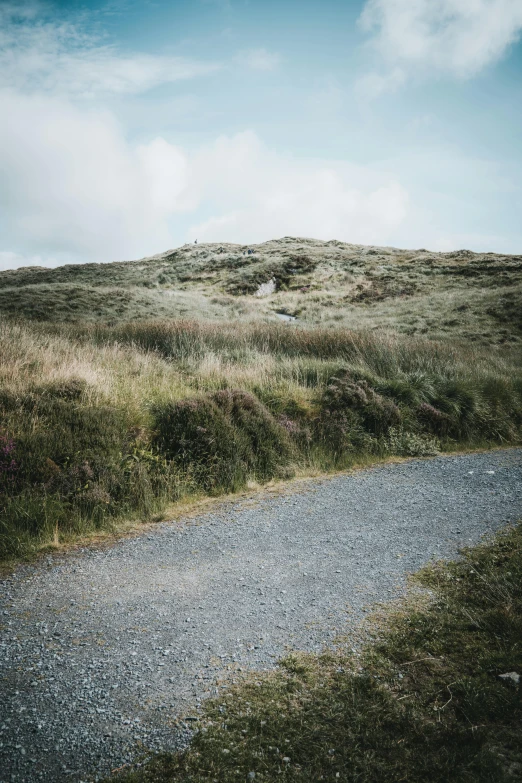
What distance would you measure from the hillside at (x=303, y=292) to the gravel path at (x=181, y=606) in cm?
2153

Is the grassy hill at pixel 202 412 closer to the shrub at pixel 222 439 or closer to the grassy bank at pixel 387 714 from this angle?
the shrub at pixel 222 439

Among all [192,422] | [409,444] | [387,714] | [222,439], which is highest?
[192,422]

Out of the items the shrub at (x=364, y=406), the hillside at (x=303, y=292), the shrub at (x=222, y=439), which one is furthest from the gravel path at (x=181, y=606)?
the hillside at (x=303, y=292)

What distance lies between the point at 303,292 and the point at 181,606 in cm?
4357

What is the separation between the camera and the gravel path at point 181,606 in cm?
276

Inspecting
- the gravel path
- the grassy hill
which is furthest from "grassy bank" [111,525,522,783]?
the grassy hill

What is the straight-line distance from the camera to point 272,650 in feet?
11.4

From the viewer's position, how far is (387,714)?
2.81m

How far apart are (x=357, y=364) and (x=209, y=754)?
1140 cm

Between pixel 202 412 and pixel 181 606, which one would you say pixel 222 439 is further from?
pixel 181 606

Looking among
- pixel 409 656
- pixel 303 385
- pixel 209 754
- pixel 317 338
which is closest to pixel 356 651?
pixel 409 656

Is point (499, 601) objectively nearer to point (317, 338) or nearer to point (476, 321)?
point (317, 338)

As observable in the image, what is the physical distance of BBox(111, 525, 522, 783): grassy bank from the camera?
2.46 meters

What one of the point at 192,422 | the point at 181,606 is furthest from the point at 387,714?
the point at 192,422
